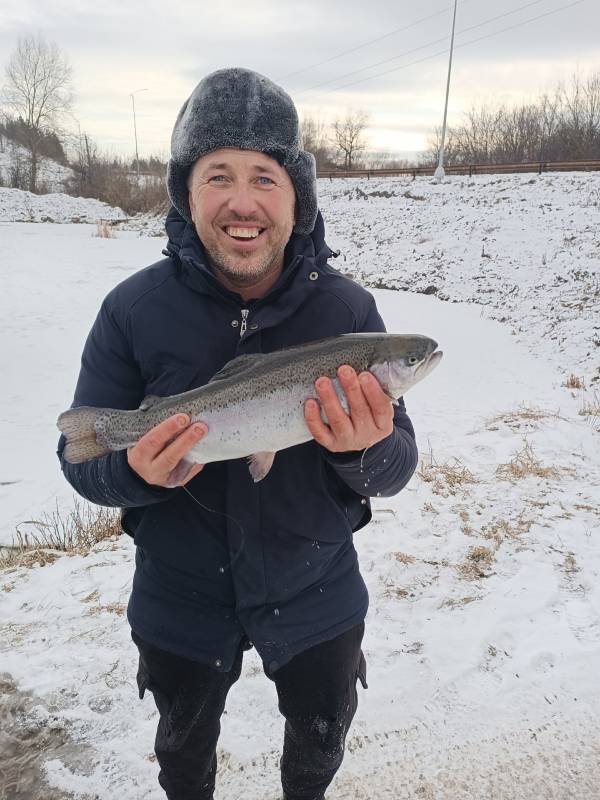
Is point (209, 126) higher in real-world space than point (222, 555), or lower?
higher

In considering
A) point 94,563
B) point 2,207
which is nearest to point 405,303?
point 94,563

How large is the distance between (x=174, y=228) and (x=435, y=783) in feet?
9.24

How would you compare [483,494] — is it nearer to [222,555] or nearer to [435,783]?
[435,783]

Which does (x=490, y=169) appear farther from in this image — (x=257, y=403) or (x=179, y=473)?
(x=179, y=473)

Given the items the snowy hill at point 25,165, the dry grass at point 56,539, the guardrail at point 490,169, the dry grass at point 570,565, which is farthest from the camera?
the snowy hill at point 25,165

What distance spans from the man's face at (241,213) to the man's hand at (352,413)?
1.71ft

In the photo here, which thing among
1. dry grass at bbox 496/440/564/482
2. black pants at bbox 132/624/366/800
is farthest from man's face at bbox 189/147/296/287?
dry grass at bbox 496/440/564/482

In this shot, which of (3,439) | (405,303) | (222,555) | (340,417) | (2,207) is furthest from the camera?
(2,207)

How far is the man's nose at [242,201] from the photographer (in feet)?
6.41

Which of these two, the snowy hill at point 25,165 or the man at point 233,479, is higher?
the snowy hill at point 25,165

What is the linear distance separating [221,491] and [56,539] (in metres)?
4.10

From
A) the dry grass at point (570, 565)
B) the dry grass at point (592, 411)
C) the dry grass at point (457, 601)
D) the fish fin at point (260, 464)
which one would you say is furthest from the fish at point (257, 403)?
the dry grass at point (592, 411)

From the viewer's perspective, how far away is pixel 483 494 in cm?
571

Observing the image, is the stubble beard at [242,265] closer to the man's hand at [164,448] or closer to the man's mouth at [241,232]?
the man's mouth at [241,232]
